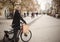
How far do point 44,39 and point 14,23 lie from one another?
0.46 meters

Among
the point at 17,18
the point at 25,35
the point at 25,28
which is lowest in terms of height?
the point at 25,35

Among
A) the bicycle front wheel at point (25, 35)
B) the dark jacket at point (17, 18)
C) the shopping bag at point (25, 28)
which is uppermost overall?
the dark jacket at point (17, 18)

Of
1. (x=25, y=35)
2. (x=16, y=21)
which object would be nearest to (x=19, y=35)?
(x=25, y=35)

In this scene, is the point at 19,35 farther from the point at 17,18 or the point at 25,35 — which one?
the point at 17,18

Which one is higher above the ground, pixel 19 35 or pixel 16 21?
pixel 16 21

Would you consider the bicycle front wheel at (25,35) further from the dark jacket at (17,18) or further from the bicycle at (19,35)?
the dark jacket at (17,18)

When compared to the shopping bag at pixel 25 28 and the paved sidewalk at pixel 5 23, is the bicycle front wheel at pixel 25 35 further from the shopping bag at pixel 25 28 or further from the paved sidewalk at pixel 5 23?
the paved sidewalk at pixel 5 23

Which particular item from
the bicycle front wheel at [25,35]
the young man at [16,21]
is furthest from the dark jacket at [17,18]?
the bicycle front wheel at [25,35]

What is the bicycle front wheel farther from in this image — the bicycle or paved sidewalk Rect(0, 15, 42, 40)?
paved sidewalk Rect(0, 15, 42, 40)

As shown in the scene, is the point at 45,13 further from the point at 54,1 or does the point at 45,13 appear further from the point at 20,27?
the point at 20,27

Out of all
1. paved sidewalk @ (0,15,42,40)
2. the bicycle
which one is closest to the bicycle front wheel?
the bicycle

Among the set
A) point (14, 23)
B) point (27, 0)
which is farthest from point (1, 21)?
point (27, 0)

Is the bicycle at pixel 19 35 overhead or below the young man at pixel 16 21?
below

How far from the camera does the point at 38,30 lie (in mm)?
2627
